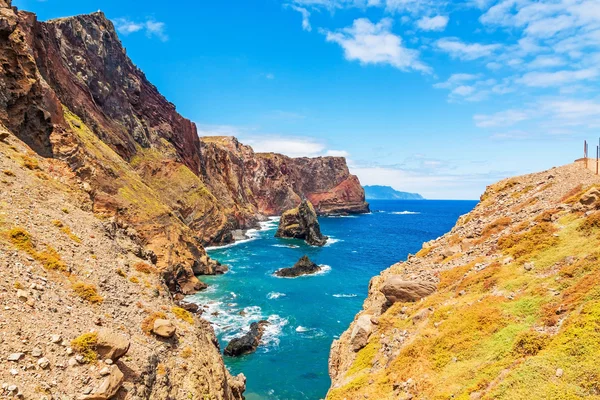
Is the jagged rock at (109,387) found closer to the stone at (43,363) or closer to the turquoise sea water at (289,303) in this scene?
the stone at (43,363)

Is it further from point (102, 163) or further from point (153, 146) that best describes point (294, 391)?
point (153, 146)

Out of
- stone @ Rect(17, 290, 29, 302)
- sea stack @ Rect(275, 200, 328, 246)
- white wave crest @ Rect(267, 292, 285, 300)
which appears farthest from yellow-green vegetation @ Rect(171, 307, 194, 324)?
sea stack @ Rect(275, 200, 328, 246)

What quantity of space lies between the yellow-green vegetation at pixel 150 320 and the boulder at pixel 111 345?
306 cm

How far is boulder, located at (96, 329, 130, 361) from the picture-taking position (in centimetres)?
1633

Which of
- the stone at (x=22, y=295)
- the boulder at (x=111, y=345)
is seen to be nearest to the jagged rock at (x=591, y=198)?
the boulder at (x=111, y=345)

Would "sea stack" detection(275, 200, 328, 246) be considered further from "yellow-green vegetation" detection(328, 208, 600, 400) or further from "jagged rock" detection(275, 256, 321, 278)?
"yellow-green vegetation" detection(328, 208, 600, 400)

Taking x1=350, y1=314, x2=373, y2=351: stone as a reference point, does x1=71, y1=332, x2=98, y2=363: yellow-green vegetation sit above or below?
above

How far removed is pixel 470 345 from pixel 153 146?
11893cm

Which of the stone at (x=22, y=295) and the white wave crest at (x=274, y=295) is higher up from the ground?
the stone at (x=22, y=295)

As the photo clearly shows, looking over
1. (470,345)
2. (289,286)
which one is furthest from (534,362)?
(289,286)

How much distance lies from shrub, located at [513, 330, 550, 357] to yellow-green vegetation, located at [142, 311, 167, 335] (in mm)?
19151

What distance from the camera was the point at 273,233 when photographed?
149m

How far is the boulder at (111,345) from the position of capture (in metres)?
16.3

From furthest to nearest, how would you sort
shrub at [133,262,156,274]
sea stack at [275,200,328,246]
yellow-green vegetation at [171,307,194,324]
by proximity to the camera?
sea stack at [275,200,328,246] → shrub at [133,262,156,274] → yellow-green vegetation at [171,307,194,324]
